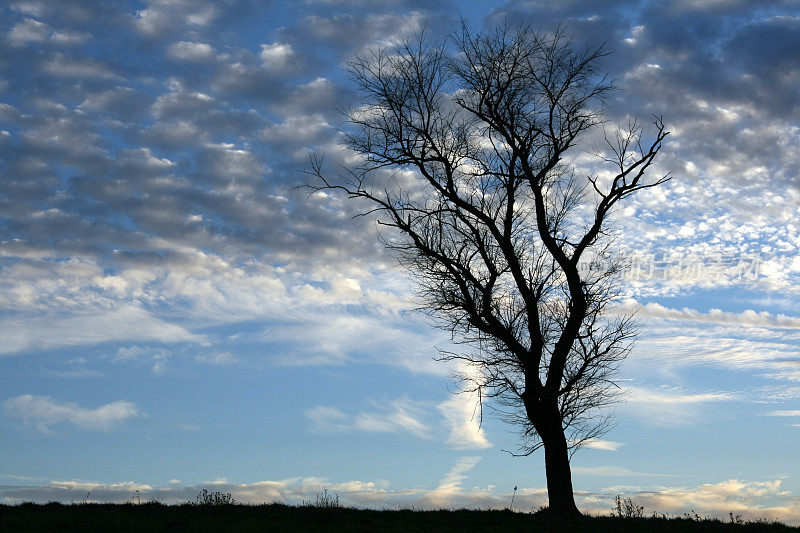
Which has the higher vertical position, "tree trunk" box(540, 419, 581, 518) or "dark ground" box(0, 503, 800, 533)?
"tree trunk" box(540, 419, 581, 518)

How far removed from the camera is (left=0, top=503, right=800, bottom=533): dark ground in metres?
15.6

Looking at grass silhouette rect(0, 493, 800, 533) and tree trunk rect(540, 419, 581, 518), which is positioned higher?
tree trunk rect(540, 419, 581, 518)

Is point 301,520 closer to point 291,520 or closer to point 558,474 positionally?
point 291,520

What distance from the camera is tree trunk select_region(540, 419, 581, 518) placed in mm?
19641

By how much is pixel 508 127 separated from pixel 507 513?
11.3 m

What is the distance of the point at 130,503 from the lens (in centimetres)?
1905

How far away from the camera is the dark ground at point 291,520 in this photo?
51.1 feet

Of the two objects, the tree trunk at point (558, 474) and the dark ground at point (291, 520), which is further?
the tree trunk at point (558, 474)

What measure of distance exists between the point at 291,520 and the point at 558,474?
7.71 metres

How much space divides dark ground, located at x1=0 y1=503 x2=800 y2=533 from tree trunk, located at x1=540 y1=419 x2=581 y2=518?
0.79 meters

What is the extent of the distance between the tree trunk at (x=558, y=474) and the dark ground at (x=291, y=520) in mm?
785

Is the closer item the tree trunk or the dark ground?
the dark ground

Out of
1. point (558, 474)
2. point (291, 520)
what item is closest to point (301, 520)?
point (291, 520)

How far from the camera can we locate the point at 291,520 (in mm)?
16719
